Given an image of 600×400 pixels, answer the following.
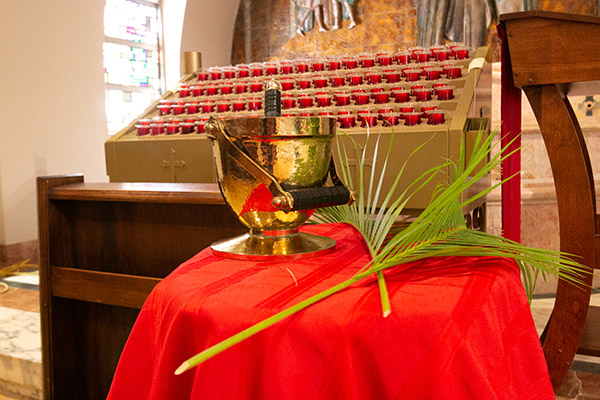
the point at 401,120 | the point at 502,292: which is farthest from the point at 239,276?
the point at 401,120

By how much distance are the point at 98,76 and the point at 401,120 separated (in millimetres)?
3670

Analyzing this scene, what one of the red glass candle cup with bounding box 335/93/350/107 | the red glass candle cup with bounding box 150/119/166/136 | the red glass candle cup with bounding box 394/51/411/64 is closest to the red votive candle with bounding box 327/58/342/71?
the red glass candle cup with bounding box 394/51/411/64

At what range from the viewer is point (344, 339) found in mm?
600

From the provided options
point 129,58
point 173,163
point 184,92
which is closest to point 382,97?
point 173,163

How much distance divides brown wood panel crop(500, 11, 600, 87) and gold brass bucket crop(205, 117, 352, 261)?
998mm

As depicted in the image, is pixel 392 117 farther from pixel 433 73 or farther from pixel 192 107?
pixel 192 107

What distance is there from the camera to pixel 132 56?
782 cm

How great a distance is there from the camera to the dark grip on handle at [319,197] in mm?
805

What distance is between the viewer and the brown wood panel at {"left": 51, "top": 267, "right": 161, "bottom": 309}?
5.80 ft

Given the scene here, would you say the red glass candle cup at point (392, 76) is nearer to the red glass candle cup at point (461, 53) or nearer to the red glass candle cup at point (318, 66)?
the red glass candle cup at point (461, 53)

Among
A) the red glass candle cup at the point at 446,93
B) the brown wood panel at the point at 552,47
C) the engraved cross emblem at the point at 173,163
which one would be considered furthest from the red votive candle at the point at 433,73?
the brown wood panel at the point at 552,47

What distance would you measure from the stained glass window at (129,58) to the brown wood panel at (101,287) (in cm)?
587

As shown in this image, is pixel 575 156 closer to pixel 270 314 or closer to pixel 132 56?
pixel 270 314

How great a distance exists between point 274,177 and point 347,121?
279 centimetres
